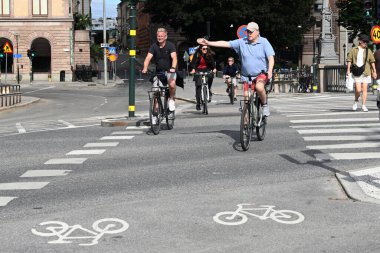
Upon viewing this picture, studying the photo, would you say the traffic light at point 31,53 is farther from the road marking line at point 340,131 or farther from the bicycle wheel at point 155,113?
the road marking line at point 340,131

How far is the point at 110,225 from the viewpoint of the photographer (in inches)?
234

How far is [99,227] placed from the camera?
587 centimetres

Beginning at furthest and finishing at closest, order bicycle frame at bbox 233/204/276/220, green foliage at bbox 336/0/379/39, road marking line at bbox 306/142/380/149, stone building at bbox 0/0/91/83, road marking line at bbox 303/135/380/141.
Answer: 1. green foliage at bbox 336/0/379/39
2. stone building at bbox 0/0/91/83
3. road marking line at bbox 303/135/380/141
4. road marking line at bbox 306/142/380/149
5. bicycle frame at bbox 233/204/276/220

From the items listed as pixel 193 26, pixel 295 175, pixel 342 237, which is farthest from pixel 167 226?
pixel 193 26

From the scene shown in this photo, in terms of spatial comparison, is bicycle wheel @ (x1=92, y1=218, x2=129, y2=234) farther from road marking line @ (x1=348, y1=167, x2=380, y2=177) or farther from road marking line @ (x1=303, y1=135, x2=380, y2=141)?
road marking line @ (x1=303, y1=135, x2=380, y2=141)

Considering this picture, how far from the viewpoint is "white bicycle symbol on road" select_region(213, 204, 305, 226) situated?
609 cm

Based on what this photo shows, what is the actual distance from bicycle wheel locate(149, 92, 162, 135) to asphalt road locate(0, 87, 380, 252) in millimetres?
643

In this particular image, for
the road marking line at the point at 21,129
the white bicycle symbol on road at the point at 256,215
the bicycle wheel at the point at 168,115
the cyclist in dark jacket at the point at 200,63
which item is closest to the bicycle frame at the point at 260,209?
the white bicycle symbol on road at the point at 256,215

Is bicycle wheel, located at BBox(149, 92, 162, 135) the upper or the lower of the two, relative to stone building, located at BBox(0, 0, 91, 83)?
lower

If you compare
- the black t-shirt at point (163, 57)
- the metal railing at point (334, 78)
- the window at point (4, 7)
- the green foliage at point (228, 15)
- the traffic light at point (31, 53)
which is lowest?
the metal railing at point (334, 78)

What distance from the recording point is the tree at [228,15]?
61938 mm

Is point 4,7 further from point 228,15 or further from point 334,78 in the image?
point 334,78

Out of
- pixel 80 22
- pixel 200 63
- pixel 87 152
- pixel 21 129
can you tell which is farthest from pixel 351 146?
pixel 80 22

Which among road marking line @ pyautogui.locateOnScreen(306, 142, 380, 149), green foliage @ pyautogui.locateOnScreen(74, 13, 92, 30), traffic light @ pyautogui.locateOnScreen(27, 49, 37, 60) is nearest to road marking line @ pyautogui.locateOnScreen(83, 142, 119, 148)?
road marking line @ pyautogui.locateOnScreen(306, 142, 380, 149)
